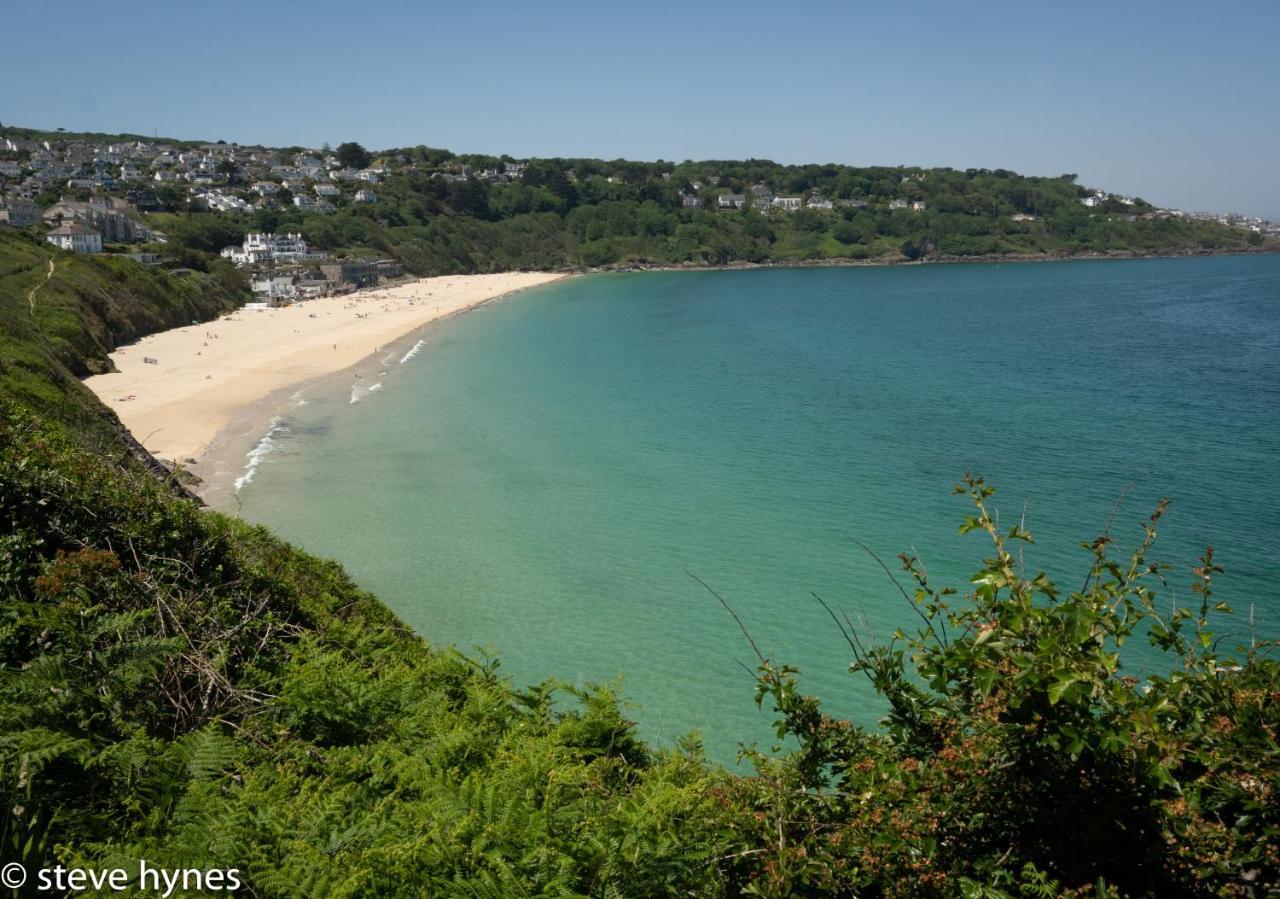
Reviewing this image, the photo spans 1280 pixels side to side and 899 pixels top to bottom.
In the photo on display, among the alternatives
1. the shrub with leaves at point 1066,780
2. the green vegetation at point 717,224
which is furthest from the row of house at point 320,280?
the shrub with leaves at point 1066,780

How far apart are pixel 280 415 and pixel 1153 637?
38.2 m

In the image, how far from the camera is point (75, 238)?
2911 inches

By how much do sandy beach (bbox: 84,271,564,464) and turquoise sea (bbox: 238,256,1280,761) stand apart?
3322mm

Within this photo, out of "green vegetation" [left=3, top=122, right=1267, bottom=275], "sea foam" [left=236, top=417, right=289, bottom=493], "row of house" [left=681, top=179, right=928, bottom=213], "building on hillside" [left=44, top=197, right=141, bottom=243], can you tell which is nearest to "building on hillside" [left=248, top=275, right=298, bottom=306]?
"building on hillside" [left=44, top=197, right=141, bottom=243]

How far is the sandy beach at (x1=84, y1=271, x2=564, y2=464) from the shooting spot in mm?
34084

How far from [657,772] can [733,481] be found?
21.3m

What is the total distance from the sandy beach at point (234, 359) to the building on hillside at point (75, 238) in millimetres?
15086

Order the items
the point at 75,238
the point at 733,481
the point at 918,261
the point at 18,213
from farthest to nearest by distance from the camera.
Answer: the point at 918,261
the point at 18,213
the point at 75,238
the point at 733,481

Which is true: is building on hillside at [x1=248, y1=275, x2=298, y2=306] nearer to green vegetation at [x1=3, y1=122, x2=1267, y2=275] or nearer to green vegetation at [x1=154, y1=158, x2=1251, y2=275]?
green vegetation at [x1=3, y1=122, x2=1267, y2=275]

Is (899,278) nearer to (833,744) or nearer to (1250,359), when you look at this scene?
(1250,359)

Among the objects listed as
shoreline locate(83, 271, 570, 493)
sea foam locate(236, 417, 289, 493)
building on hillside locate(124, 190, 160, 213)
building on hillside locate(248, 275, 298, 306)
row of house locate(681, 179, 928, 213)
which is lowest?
sea foam locate(236, 417, 289, 493)

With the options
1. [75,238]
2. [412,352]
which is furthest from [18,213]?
[412,352]

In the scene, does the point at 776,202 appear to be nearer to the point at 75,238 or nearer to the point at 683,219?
the point at 683,219

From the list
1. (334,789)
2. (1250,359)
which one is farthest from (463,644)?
(1250,359)
